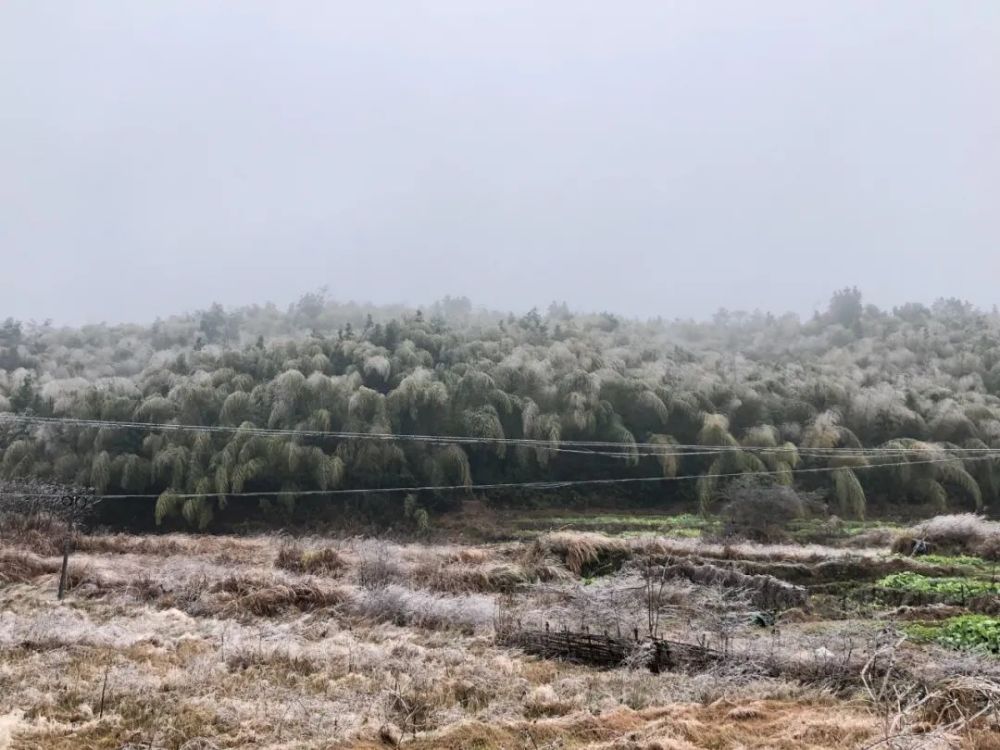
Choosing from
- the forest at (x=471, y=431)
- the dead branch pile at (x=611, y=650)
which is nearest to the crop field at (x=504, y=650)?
the dead branch pile at (x=611, y=650)

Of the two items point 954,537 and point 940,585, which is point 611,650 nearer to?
point 940,585

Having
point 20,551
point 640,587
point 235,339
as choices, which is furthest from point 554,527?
point 235,339

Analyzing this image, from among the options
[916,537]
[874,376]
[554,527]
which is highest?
[874,376]

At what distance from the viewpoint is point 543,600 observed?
928 cm

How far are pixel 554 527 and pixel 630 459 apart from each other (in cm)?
451

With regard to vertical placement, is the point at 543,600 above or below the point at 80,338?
below

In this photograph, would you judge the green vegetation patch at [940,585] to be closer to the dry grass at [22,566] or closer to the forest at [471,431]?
the forest at [471,431]

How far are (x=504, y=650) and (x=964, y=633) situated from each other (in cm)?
482

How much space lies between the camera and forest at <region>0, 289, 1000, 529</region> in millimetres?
19078

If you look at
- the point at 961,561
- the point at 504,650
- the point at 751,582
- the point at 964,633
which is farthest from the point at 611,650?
the point at 961,561

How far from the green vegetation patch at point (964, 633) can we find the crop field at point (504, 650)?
0.14 feet

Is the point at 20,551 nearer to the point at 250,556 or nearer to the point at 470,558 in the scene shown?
the point at 250,556

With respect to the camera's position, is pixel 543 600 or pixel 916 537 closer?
pixel 543 600

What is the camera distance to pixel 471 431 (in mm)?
20406
